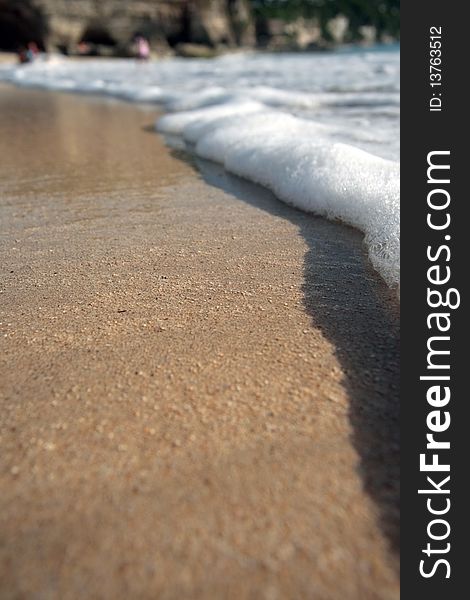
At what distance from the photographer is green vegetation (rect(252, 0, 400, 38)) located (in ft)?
107

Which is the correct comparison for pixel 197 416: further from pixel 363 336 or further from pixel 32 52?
pixel 32 52

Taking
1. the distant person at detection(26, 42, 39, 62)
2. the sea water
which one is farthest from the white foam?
the distant person at detection(26, 42, 39, 62)

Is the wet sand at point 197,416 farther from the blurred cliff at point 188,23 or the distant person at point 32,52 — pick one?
the blurred cliff at point 188,23

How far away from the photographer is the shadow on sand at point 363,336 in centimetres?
69

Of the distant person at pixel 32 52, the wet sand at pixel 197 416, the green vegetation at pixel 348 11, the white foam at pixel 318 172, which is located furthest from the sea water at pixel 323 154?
the green vegetation at pixel 348 11

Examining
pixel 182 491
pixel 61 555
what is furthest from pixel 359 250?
pixel 61 555

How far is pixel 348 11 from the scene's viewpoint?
3366cm

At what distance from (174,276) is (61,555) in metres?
0.86

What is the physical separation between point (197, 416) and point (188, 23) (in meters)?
28.6

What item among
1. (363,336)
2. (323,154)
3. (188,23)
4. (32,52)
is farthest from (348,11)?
(363,336)

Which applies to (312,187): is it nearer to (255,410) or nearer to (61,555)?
(255,410)

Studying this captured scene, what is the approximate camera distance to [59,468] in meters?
0.71

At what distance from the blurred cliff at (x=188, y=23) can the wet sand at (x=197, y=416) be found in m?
23.4

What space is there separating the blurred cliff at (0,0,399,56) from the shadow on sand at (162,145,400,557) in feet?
77.1
